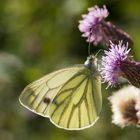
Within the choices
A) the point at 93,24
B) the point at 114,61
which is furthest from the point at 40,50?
the point at 114,61

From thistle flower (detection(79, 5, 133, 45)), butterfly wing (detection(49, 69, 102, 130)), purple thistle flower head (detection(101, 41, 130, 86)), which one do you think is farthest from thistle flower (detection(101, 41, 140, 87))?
butterfly wing (detection(49, 69, 102, 130))

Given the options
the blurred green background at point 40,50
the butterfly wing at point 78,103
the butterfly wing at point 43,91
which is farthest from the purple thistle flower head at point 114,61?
the blurred green background at point 40,50

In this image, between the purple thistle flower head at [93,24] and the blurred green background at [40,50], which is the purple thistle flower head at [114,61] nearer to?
the purple thistle flower head at [93,24]

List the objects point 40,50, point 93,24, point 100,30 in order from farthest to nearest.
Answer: point 40,50, point 93,24, point 100,30

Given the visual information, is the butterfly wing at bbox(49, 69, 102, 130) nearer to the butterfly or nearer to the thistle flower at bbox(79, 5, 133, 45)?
the butterfly

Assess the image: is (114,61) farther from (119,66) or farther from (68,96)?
(68,96)

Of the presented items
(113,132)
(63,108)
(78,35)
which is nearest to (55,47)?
(78,35)
